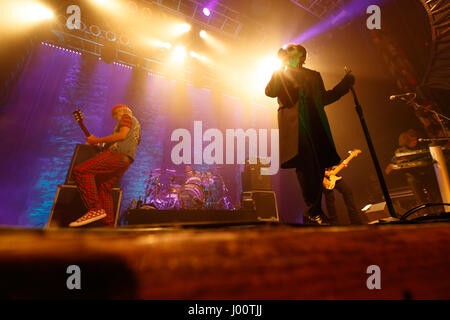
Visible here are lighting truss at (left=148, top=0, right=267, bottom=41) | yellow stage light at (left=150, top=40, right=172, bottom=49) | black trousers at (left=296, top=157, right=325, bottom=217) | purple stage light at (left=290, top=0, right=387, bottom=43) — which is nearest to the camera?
black trousers at (left=296, top=157, right=325, bottom=217)

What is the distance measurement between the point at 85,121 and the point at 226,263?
7.29 m

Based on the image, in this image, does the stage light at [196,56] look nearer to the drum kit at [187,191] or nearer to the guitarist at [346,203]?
the drum kit at [187,191]

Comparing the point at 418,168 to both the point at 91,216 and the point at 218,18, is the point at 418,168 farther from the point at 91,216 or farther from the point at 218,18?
the point at 218,18

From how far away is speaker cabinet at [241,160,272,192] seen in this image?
5.29 m

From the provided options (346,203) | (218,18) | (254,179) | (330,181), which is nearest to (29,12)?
(218,18)

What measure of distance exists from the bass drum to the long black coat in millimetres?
3589

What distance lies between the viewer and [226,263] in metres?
0.21

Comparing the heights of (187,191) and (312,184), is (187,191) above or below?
above

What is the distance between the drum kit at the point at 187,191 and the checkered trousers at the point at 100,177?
6.43 feet

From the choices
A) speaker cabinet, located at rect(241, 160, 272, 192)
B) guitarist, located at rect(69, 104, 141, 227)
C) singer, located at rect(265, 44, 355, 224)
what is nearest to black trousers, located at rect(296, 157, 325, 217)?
singer, located at rect(265, 44, 355, 224)

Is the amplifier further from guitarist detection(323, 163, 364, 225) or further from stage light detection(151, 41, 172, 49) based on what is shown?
stage light detection(151, 41, 172, 49)
